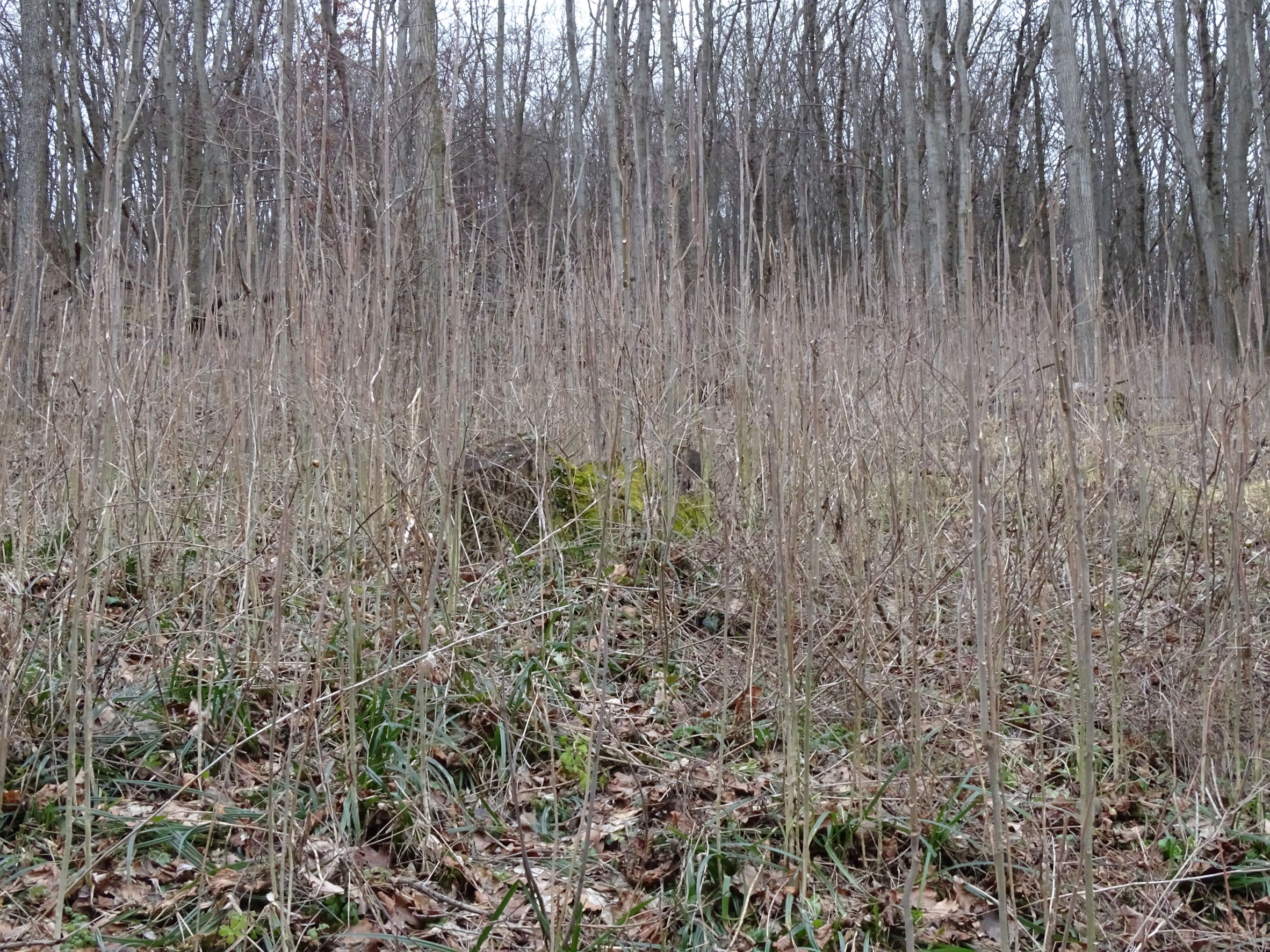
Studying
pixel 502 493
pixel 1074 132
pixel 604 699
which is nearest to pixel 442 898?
pixel 604 699

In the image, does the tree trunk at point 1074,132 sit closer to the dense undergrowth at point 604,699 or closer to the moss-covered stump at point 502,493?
the dense undergrowth at point 604,699

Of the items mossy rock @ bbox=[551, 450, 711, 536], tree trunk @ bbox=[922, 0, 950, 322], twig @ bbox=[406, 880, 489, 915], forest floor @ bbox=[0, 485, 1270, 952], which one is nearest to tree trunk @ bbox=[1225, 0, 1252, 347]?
tree trunk @ bbox=[922, 0, 950, 322]

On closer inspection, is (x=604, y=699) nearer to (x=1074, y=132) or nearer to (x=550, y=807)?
(x=550, y=807)

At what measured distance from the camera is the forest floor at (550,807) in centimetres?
166

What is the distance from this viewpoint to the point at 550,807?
2086 millimetres

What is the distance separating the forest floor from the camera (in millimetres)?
1658

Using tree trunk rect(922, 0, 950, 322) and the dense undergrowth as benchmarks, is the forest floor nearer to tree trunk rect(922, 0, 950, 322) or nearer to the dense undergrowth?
the dense undergrowth

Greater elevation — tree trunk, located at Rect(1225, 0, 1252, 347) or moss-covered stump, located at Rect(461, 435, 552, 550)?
tree trunk, located at Rect(1225, 0, 1252, 347)

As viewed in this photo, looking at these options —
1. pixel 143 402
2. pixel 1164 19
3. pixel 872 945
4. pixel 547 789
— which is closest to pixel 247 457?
pixel 143 402

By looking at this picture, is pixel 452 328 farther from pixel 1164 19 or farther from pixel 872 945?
pixel 1164 19

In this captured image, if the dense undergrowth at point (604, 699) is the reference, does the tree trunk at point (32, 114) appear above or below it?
above

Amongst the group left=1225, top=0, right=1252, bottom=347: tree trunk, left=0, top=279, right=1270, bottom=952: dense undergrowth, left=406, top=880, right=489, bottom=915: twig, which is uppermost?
left=1225, top=0, right=1252, bottom=347: tree trunk

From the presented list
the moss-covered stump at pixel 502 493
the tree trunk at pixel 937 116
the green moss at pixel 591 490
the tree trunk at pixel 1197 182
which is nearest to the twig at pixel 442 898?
the moss-covered stump at pixel 502 493

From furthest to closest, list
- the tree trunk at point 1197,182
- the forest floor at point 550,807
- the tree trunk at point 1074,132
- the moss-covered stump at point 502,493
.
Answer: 1. the tree trunk at point 1197,182
2. the tree trunk at point 1074,132
3. the moss-covered stump at point 502,493
4. the forest floor at point 550,807
